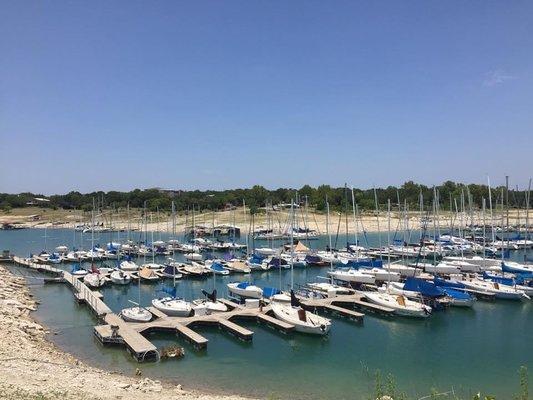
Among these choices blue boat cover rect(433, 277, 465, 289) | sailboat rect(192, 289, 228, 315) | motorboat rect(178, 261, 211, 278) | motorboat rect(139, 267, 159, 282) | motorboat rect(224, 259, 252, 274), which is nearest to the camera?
sailboat rect(192, 289, 228, 315)

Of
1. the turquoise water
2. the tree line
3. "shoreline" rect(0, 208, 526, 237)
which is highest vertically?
the tree line

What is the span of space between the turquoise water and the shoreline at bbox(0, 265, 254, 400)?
1.62 meters

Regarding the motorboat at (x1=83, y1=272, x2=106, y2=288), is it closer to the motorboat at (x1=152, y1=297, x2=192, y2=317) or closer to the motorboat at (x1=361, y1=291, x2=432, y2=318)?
the motorboat at (x1=152, y1=297, x2=192, y2=317)

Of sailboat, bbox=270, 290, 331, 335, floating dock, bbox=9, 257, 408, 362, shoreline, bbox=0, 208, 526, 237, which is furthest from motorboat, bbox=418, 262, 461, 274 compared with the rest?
shoreline, bbox=0, 208, 526, 237

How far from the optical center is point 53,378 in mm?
22562

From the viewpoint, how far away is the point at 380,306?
137ft

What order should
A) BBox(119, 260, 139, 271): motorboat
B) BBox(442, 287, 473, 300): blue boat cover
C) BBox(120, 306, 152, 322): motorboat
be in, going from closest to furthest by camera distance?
BBox(120, 306, 152, 322): motorboat < BBox(442, 287, 473, 300): blue boat cover < BBox(119, 260, 139, 271): motorboat

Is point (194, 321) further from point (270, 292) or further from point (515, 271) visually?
point (515, 271)

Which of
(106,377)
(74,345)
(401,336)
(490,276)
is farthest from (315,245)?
(106,377)

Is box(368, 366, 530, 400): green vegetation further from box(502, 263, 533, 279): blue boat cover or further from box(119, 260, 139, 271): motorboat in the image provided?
box(119, 260, 139, 271): motorboat

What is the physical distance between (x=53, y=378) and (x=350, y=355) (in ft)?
60.4

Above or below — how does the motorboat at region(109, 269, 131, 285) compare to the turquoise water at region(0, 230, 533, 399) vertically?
above

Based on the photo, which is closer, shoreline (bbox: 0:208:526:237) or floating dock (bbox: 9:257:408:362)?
floating dock (bbox: 9:257:408:362)

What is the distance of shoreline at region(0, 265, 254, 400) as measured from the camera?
1983 centimetres
